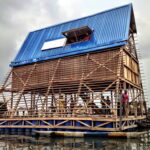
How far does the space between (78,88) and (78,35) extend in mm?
6908

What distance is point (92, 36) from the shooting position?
2081cm

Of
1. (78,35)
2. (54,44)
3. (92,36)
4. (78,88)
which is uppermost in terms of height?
(78,35)

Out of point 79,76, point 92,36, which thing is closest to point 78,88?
point 79,76

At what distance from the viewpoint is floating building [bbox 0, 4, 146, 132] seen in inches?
621

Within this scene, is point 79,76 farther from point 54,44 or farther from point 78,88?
point 54,44

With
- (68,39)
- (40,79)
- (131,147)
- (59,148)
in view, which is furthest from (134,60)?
(59,148)

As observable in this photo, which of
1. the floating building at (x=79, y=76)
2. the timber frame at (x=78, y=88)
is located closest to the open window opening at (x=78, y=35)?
the floating building at (x=79, y=76)

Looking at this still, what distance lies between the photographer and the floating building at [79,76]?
621 inches

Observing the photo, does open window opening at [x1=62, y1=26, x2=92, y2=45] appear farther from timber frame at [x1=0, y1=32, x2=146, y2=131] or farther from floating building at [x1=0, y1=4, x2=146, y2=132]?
timber frame at [x1=0, y1=32, x2=146, y2=131]

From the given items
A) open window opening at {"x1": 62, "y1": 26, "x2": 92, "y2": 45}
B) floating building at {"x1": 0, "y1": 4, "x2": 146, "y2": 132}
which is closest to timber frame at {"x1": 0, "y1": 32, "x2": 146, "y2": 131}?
floating building at {"x1": 0, "y1": 4, "x2": 146, "y2": 132}

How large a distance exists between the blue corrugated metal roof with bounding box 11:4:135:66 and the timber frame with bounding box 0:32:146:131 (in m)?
0.71

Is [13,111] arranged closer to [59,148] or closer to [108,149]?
[59,148]

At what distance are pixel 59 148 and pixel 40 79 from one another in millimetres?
11180

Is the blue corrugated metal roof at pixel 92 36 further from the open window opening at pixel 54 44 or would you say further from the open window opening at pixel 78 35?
the open window opening at pixel 78 35
